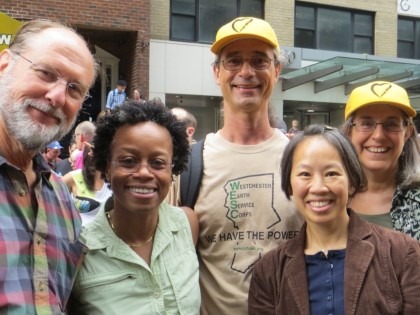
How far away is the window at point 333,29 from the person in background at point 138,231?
560 inches

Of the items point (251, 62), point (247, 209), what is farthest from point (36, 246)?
point (251, 62)

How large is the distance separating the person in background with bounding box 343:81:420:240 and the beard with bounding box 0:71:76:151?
1679 mm

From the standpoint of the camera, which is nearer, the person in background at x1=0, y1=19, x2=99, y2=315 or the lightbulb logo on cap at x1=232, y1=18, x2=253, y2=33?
the person in background at x1=0, y1=19, x2=99, y2=315

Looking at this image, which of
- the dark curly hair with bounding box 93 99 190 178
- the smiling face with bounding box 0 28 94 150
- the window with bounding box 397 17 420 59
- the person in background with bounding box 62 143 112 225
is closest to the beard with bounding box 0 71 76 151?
the smiling face with bounding box 0 28 94 150

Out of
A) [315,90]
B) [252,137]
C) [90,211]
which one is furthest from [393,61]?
[252,137]

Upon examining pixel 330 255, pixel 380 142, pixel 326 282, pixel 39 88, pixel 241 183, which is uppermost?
pixel 39 88

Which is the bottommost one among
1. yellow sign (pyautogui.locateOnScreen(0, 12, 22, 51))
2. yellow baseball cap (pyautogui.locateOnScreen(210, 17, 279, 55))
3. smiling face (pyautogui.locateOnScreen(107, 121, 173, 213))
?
smiling face (pyautogui.locateOnScreen(107, 121, 173, 213))

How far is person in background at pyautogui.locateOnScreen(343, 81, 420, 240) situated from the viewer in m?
2.89

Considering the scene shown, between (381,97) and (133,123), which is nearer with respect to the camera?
(133,123)

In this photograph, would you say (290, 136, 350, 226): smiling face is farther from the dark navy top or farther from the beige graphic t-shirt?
the beige graphic t-shirt

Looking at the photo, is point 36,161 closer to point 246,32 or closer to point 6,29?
point 246,32

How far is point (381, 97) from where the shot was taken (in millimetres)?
2908

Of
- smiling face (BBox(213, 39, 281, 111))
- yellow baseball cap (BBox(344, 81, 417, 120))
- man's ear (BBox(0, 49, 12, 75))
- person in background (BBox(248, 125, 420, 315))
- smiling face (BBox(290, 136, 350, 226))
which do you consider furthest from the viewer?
yellow baseball cap (BBox(344, 81, 417, 120))

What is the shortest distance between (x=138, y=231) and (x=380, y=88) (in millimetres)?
1596
